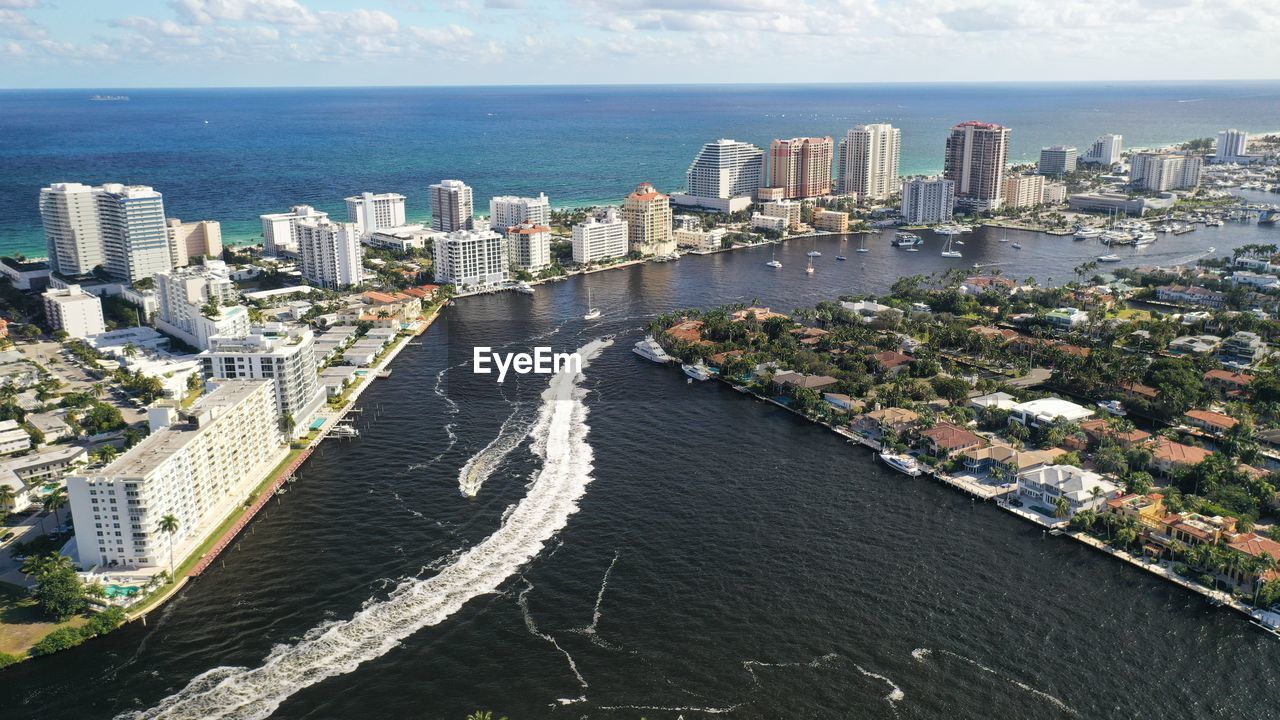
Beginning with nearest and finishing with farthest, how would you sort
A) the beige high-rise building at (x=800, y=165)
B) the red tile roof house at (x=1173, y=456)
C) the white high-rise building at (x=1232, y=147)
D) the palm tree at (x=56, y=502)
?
the palm tree at (x=56, y=502) < the red tile roof house at (x=1173, y=456) < the beige high-rise building at (x=800, y=165) < the white high-rise building at (x=1232, y=147)

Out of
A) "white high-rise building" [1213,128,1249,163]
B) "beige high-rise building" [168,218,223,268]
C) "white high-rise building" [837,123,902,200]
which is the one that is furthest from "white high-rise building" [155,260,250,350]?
"white high-rise building" [1213,128,1249,163]

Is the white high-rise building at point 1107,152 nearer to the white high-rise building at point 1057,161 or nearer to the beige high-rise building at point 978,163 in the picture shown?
the white high-rise building at point 1057,161

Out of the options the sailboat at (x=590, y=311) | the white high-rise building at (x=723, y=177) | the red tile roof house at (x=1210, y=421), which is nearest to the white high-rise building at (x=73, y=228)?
the sailboat at (x=590, y=311)

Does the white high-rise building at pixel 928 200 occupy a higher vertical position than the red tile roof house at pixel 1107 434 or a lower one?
higher

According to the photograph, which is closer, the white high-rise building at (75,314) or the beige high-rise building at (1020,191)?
the white high-rise building at (75,314)

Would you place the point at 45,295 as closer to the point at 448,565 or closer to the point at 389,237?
the point at 389,237

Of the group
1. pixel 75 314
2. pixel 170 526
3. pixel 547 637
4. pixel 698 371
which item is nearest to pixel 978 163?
pixel 698 371

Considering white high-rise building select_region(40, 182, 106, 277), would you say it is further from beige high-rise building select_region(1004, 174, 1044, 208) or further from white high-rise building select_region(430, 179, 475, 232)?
beige high-rise building select_region(1004, 174, 1044, 208)
